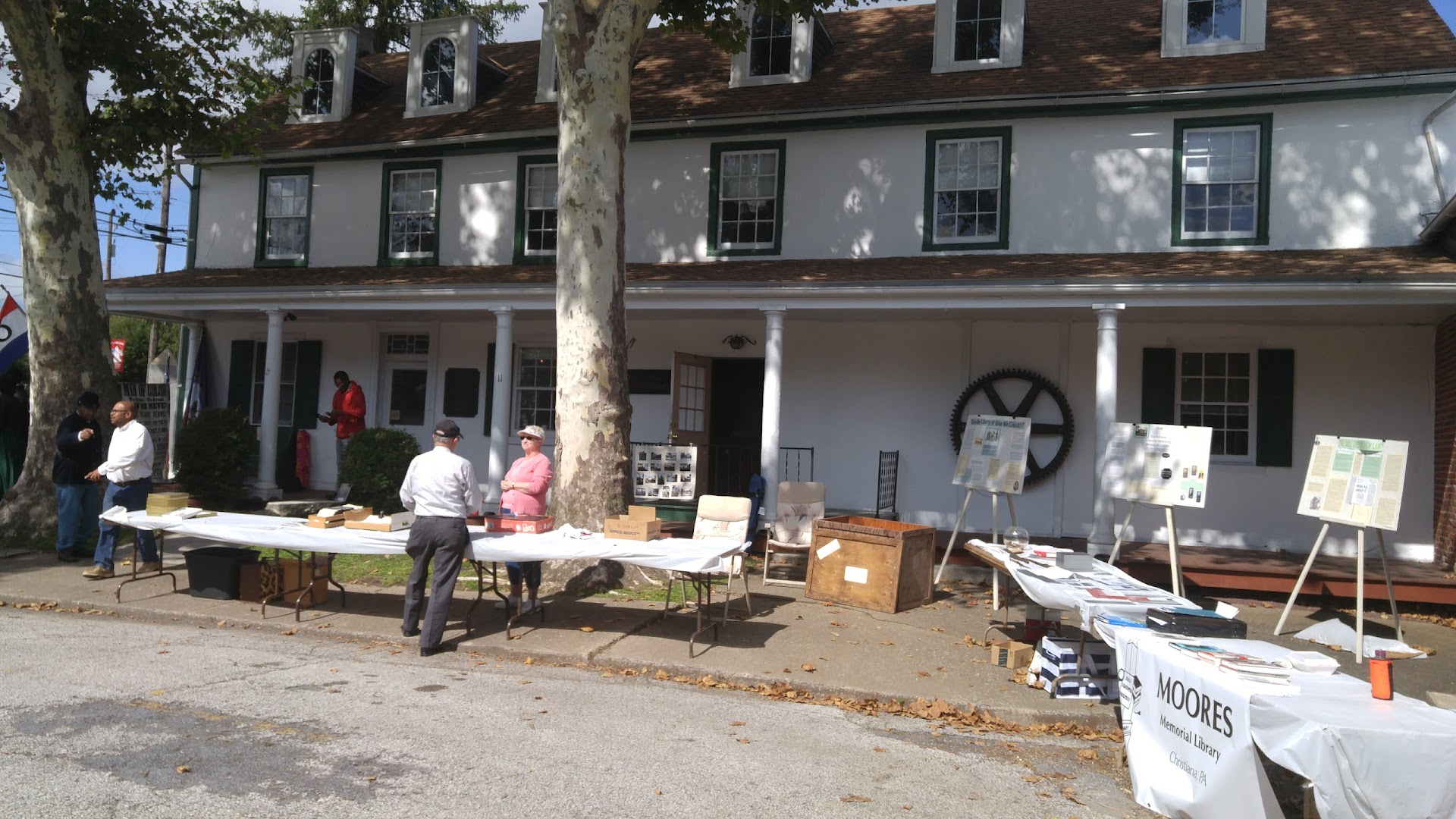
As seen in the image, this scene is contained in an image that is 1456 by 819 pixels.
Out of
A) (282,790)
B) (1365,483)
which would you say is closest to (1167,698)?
(282,790)

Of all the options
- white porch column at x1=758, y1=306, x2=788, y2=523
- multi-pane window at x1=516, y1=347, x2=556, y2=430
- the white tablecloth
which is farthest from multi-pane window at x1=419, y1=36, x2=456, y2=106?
the white tablecloth

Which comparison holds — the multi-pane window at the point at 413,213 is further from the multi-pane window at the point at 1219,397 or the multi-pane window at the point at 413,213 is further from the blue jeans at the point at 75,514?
the multi-pane window at the point at 1219,397

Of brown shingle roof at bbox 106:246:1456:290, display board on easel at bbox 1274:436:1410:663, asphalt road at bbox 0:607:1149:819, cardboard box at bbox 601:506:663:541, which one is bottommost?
asphalt road at bbox 0:607:1149:819

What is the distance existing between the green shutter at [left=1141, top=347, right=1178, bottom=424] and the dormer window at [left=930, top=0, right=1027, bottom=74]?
14.6ft

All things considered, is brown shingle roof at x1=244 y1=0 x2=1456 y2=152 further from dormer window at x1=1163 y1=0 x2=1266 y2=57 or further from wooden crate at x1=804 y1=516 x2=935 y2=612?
wooden crate at x1=804 y1=516 x2=935 y2=612

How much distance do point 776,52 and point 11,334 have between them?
11.6 meters

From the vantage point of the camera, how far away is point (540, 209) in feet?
47.0

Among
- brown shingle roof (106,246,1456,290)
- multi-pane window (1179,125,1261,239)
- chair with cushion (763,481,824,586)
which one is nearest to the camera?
brown shingle roof (106,246,1456,290)

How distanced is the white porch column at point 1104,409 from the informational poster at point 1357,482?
6.34 ft

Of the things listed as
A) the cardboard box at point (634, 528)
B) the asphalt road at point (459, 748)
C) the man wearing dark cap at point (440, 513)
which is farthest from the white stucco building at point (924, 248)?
the asphalt road at point (459, 748)

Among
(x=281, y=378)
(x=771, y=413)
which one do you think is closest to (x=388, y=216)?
(x=281, y=378)

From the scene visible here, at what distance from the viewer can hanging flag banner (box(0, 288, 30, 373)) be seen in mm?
13719

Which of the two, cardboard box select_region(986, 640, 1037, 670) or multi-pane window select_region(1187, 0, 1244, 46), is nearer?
cardboard box select_region(986, 640, 1037, 670)

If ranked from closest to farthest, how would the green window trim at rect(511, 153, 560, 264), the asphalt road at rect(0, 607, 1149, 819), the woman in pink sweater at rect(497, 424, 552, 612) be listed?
the asphalt road at rect(0, 607, 1149, 819) < the woman in pink sweater at rect(497, 424, 552, 612) < the green window trim at rect(511, 153, 560, 264)
